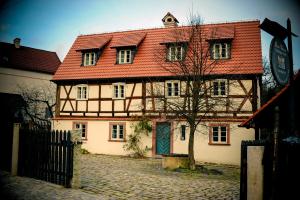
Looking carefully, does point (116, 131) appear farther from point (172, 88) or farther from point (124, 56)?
point (124, 56)

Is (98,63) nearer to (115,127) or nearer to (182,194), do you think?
(115,127)

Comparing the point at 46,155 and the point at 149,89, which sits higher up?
the point at 149,89

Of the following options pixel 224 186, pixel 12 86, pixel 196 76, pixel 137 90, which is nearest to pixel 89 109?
pixel 137 90

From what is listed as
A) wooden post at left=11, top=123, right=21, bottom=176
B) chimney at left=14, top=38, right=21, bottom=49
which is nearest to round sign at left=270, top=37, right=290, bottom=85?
wooden post at left=11, top=123, right=21, bottom=176

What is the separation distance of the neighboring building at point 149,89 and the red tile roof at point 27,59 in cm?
1519

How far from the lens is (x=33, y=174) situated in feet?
35.3

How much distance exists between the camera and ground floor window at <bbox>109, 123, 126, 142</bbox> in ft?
73.6

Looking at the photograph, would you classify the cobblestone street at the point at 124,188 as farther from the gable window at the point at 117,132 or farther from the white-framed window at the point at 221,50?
the white-framed window at the point at 221,50

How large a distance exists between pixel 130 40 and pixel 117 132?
24.3 feet

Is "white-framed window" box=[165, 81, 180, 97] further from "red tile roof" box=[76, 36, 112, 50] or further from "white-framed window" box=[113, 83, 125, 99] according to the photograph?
"red tile roof" box=[76, 36, 112, 50]

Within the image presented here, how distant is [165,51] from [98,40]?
6815 millimetres

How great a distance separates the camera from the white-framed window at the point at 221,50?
21.0m

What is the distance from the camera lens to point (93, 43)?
2538cm

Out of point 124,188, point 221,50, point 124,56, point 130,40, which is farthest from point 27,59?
point 124,188
